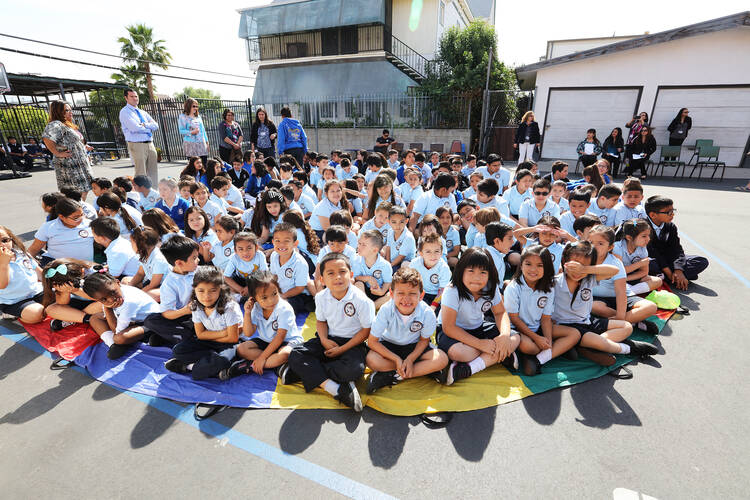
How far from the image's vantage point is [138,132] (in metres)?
6.73

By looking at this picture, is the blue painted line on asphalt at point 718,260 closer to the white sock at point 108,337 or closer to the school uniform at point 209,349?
the school uniform at point 209,349

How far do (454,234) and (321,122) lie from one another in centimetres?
1422

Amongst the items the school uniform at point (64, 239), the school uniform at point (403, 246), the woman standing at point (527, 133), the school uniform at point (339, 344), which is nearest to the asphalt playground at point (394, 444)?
the school uniform at point (339, 344)

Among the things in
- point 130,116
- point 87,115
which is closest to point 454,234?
point 130,116

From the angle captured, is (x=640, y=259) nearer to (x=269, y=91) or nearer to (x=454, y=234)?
(x=454, y=234)

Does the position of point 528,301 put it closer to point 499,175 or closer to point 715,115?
point 499,175

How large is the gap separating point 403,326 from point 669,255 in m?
3.84

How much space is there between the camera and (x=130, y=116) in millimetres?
6602

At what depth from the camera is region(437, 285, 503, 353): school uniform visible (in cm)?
284

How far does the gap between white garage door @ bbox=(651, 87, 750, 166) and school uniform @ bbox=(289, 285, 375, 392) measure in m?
14.5

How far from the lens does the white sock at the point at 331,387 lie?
2660 mm

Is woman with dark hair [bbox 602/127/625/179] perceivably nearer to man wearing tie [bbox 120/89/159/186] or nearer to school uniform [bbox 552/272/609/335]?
school uniform [bbox 552/272/609/335]

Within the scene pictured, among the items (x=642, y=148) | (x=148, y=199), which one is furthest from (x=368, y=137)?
(x=148, y=199)

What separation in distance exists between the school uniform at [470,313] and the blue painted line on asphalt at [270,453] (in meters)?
1.28
